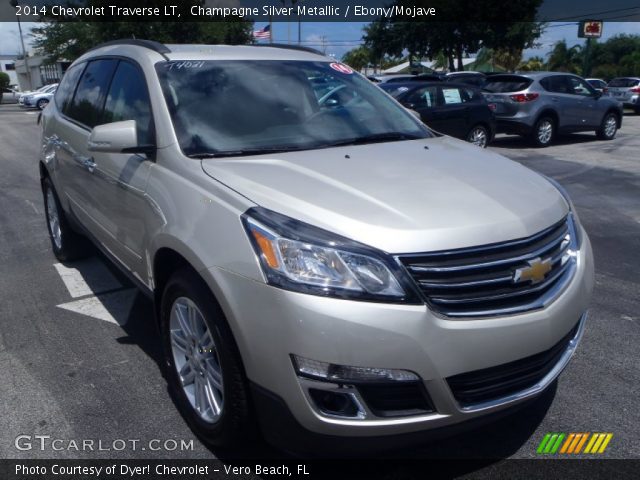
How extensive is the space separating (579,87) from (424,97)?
15.6 ft

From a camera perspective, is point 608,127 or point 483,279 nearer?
point 483,279

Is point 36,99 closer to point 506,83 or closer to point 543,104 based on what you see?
point 506,83

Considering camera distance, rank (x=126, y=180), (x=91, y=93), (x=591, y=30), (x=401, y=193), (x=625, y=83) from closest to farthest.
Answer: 1. (x=401, y=193)
2. (x=126, y=180)
3. (x=91, y=93)
4. (x=625, y=83)
5. (x=591, y=30)

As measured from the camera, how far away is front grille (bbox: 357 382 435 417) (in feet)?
7.27

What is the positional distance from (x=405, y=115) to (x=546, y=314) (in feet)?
6.51

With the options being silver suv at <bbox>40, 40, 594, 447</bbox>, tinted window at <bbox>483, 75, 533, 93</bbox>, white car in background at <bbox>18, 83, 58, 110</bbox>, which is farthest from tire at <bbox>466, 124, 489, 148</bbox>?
white car in background at <bbox>18, 83, 58, 110</bbox>

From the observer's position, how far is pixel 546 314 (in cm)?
243

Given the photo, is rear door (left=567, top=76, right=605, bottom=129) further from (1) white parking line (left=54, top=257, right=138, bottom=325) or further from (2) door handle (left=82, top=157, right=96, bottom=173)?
(2) door handle (left=82, top=157, right=96, bottom=173)

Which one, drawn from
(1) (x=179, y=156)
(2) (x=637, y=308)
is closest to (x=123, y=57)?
(1) (x=179, y=156)

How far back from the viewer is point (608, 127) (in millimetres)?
15367

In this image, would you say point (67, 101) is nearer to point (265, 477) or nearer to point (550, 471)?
point (265, 477)

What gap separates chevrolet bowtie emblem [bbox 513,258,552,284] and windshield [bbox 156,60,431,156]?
1367 millimetres

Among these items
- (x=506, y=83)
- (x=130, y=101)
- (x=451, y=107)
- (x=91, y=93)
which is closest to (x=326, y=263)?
(x=130, y=101)

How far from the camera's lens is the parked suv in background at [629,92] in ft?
80.6
